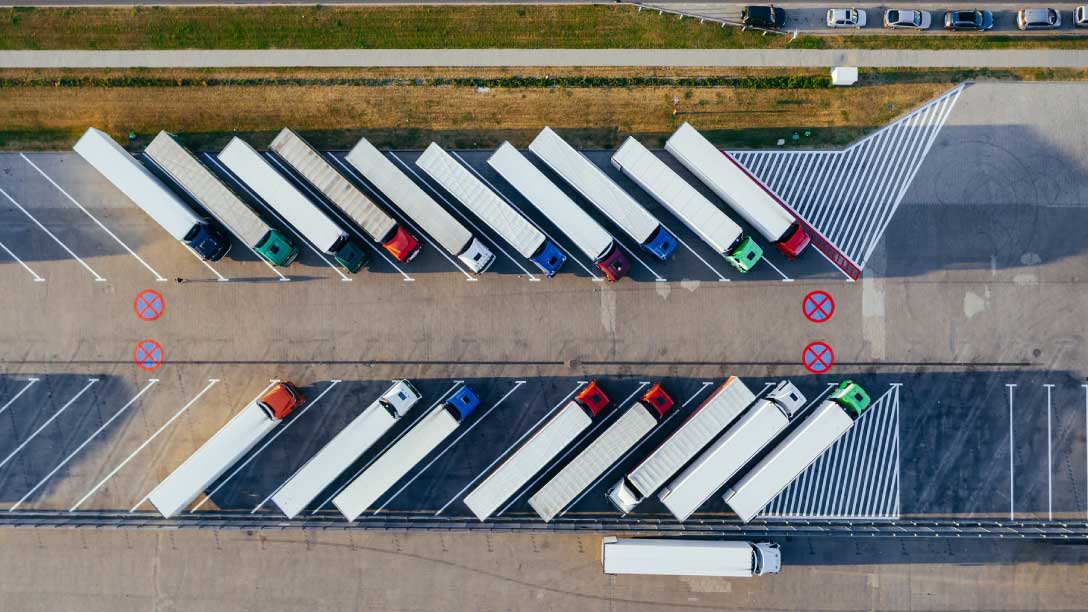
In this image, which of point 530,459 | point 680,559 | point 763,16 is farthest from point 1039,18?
point 530,459

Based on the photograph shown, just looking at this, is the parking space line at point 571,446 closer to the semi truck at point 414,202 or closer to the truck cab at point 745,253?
the truck cab at point 745,253

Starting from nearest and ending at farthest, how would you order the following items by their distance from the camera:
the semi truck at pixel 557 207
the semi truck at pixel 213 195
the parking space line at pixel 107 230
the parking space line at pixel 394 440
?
1. the semi truck at pixel 557 207
2. the semi truck at pixel 213 195
3. the parking space line at pixel 394 440
4. the parking space line at pixel 107 230

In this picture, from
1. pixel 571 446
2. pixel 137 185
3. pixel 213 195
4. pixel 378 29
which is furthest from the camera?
pixel 378 29

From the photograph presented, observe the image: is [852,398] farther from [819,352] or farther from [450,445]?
[450,445]

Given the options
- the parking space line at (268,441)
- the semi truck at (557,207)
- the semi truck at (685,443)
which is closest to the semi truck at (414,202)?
the semi truck at (557,207)

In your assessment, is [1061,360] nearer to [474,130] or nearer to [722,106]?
[722,106]

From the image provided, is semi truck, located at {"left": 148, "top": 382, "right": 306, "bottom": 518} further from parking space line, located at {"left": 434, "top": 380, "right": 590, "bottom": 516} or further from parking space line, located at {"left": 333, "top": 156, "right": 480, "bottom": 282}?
parking space line, located at {"left": 333, "top": 156, "right": 480, "bottom": 282}

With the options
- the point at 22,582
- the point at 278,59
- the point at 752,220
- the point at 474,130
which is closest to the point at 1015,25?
the point at 752,220
